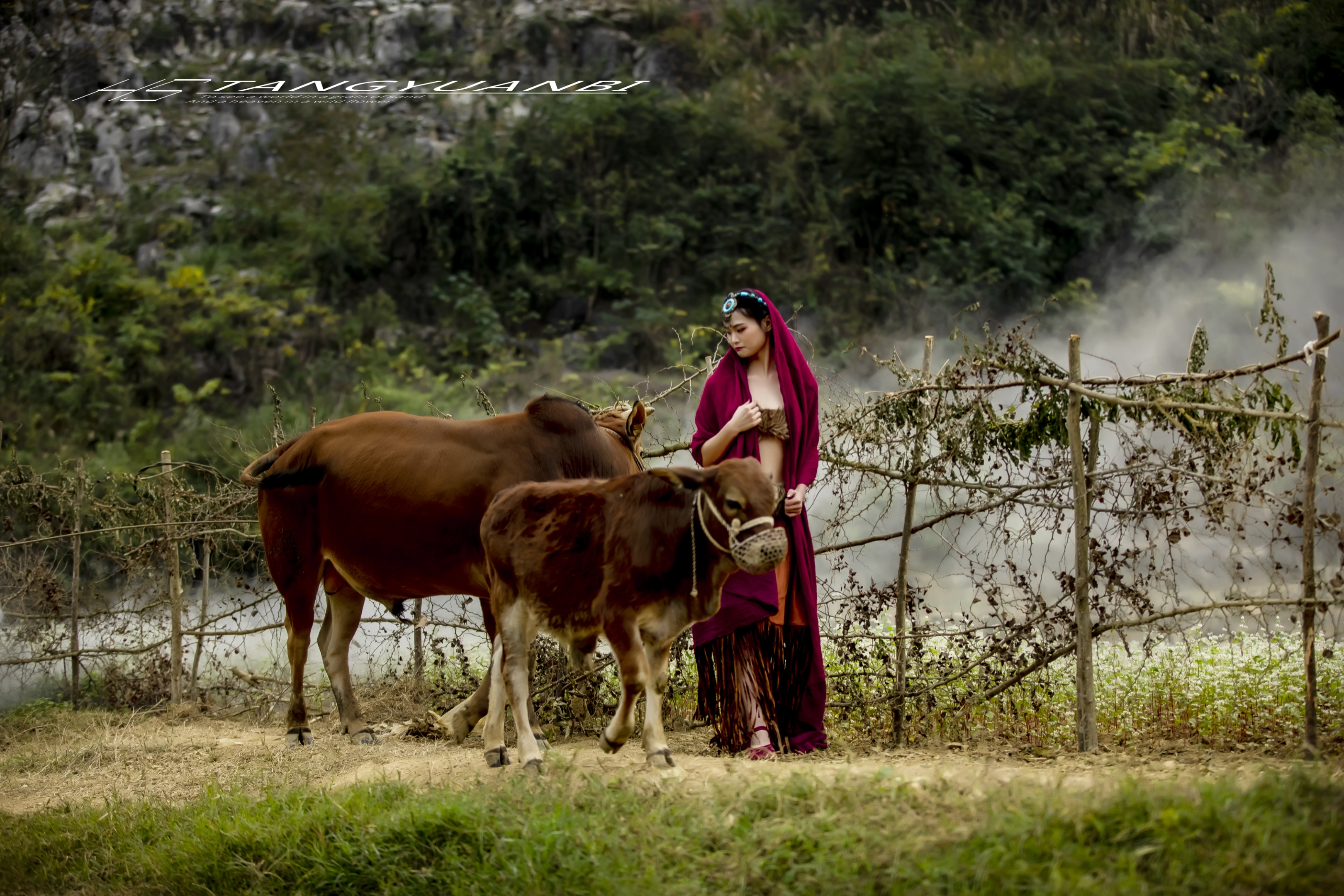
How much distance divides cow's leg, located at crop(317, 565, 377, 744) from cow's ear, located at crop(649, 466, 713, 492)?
2840mm

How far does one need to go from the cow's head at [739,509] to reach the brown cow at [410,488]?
1.24 metres

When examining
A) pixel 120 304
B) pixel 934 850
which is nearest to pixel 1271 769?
pixel 934 850

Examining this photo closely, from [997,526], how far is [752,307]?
1785mm

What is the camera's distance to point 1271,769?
13.4 feet

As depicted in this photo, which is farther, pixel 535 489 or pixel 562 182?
pixel 562 182

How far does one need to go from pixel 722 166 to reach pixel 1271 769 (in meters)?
15.7

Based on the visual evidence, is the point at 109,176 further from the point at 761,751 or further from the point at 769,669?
the point at 761,751

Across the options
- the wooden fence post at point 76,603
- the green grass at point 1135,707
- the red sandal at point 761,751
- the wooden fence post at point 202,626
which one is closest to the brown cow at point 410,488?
A: the red sandal at point 761,751

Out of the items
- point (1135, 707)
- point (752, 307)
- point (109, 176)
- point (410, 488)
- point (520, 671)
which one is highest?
point (109, 176)

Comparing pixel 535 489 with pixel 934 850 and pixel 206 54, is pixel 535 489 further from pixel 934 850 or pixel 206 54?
pixel 206 54

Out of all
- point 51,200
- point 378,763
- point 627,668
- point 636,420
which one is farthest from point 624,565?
point 51,200

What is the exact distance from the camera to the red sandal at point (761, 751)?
5.07 metres

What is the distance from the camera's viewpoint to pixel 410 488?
18.6 ft

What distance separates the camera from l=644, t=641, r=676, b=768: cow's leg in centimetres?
450
